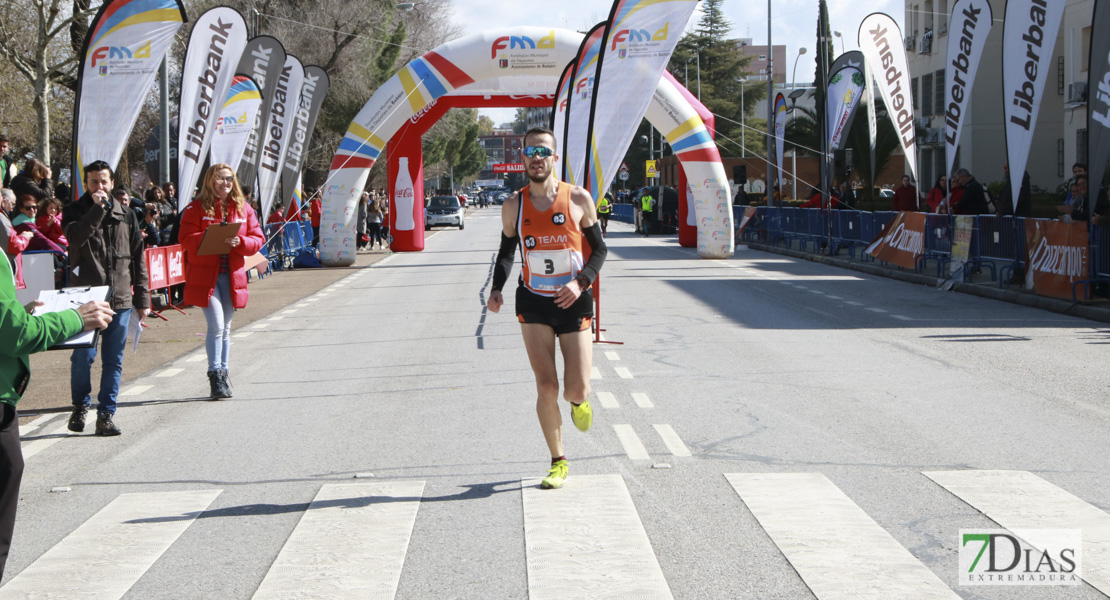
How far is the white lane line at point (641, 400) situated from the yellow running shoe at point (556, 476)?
7.99ft

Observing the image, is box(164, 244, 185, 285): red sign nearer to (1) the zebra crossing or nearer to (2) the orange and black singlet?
(1) the zebra crossing

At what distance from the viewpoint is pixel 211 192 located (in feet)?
30.2

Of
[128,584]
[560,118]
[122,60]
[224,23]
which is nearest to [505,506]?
[128,584]

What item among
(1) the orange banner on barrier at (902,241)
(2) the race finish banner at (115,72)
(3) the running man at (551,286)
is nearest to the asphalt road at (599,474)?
(3) the running man at (551,286)

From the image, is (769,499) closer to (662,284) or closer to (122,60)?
(122,60)

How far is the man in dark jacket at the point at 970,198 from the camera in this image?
63.4 feet

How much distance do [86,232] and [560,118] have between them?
495 inches

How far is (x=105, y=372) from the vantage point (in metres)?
7.96

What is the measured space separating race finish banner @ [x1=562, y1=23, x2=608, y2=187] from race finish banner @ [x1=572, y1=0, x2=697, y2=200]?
276 millimetres

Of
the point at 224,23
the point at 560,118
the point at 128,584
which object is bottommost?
the point at 128,584

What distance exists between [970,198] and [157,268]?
13021mm

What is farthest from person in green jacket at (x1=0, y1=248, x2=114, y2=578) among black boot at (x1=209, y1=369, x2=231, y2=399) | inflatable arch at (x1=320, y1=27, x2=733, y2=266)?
inflatable arch at (x1=320, y1=27, x2=733, y2=266)

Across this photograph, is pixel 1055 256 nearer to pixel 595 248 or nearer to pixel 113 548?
pixel 595 248

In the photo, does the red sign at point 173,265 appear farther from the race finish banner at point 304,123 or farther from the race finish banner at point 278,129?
the race finish banner at point 304,123
